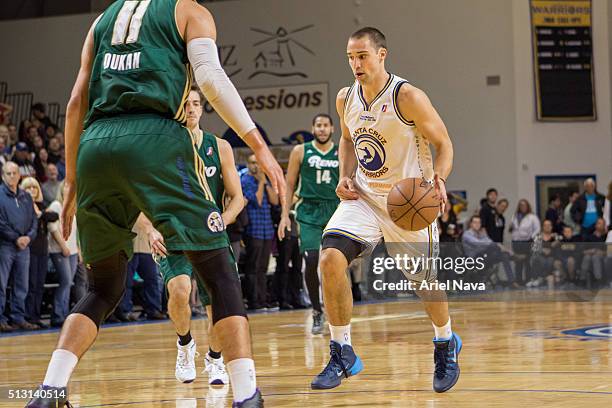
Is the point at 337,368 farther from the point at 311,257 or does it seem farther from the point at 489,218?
the point at 489,218

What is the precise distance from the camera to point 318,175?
409 inches

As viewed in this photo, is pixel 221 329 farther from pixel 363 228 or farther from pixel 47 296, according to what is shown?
pixel 47 296

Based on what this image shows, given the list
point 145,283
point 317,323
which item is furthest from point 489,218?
point 317,323

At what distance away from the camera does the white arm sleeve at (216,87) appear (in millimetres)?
3791

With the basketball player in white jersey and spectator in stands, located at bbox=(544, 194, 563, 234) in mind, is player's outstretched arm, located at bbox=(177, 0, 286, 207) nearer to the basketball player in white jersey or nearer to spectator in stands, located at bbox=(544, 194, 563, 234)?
the basketball player in white jersey

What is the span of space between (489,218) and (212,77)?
16.6 meters

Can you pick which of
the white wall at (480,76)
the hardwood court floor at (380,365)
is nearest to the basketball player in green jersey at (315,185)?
the hardwood court floor at (380,365)

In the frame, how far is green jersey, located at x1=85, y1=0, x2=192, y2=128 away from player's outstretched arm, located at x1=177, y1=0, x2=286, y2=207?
0.21ft

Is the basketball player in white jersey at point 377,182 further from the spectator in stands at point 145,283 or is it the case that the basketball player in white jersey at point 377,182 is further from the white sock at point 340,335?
the spectator in stands at point 145,283

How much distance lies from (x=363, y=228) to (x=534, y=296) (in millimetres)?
10401

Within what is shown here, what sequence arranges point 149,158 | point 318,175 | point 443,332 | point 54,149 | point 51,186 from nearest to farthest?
point 149,158
point 443,332
point 318,175
point 51,186
point 54,149

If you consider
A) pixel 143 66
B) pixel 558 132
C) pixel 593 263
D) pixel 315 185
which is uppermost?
pixel 558 132

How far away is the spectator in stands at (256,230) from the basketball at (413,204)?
8607 mm

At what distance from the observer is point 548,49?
23.2m
